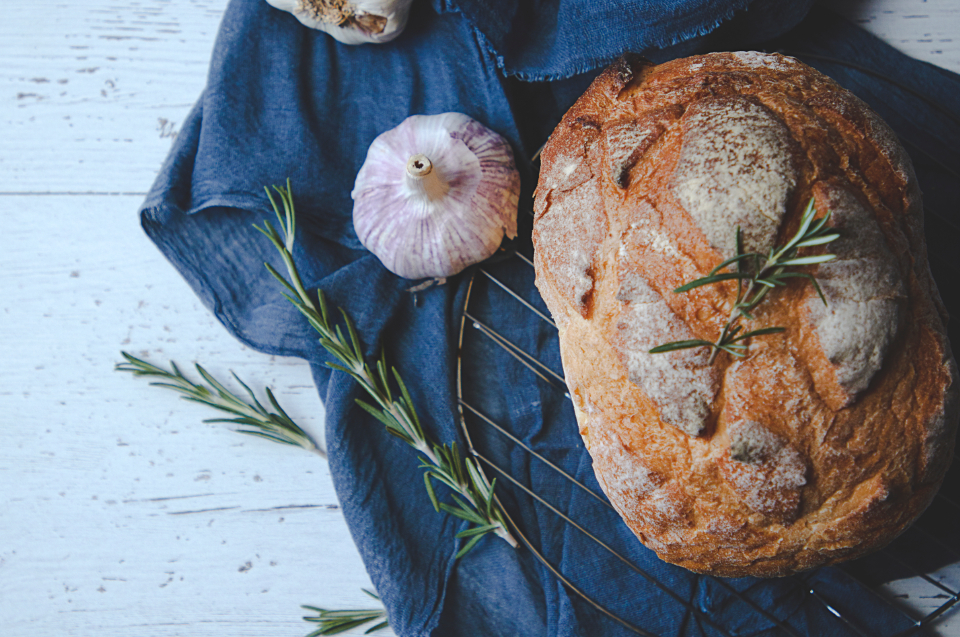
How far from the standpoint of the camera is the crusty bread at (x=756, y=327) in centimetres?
97

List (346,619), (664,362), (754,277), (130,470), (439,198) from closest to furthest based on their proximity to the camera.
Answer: (754,277) < (664,362) < (439,198) < (346,619) < (130,470)

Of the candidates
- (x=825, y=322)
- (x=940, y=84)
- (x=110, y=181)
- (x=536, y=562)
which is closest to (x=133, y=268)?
(x=110, y=181)

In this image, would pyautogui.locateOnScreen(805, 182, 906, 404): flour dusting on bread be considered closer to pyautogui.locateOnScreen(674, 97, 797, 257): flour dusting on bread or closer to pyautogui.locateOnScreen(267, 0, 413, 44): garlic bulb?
pyautogui.locateOnScreen(674, 97, 797, 257): flour dusting on bread

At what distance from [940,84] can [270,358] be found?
76.7 inches

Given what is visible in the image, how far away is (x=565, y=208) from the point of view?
116cm

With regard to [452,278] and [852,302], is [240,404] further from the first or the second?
[852,302]

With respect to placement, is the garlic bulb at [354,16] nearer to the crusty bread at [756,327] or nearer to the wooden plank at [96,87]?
the wooden plank at [96,87]

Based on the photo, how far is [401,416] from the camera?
1493mm

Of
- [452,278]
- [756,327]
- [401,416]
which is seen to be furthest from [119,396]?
[756,327]

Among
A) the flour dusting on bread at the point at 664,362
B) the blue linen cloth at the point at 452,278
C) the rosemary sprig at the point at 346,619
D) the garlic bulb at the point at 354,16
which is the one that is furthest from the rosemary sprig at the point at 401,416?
the flour dusting on bread at the point at 664,362

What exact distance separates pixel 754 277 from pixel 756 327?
122 millimetres

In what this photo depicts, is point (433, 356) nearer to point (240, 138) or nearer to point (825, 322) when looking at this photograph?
point (240, 138)

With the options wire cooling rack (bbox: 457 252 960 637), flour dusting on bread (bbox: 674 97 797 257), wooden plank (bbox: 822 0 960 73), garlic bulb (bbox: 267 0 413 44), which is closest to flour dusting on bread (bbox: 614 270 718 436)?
flour dusting on bread (bbox: 674 97 797 257)

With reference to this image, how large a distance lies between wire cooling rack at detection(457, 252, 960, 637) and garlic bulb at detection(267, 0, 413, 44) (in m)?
0.67
